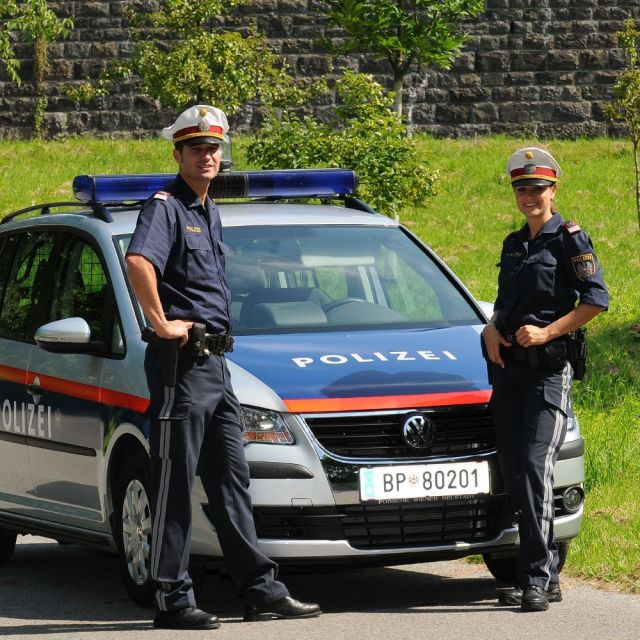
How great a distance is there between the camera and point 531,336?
6770 mm

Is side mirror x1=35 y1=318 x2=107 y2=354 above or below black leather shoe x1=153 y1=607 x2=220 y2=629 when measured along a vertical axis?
above

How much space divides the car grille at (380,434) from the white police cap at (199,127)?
116 centimetres

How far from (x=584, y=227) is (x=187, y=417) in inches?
571

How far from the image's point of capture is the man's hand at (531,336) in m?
6.77

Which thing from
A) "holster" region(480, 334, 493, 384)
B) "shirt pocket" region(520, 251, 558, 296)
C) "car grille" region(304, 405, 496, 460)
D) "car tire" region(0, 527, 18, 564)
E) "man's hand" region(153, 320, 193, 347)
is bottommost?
"car tire" region(0, 527, 18, 564)

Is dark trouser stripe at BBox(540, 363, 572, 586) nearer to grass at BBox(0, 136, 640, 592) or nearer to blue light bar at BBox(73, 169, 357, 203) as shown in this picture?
grass at BBox(0, 136, 640, 592)

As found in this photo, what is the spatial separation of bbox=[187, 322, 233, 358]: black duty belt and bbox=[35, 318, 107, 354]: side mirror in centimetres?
81

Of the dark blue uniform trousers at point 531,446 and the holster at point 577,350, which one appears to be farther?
the holster at point 577,350

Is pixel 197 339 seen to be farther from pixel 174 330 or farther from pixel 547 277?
pixel 547 277

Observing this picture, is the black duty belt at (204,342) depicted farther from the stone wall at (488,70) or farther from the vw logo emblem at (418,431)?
the stone wall at (488,70)

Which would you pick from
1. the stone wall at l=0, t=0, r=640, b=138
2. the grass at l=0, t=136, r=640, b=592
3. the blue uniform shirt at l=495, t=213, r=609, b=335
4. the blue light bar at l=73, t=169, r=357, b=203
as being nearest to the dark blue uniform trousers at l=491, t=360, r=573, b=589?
the blue uniform shirt at l=495, t=213, r=609, b=335

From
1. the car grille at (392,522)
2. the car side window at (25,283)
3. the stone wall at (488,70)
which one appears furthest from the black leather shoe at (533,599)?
the stone wall at (488,70)

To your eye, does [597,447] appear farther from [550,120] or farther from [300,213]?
[550,120]

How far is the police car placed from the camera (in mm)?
6527
